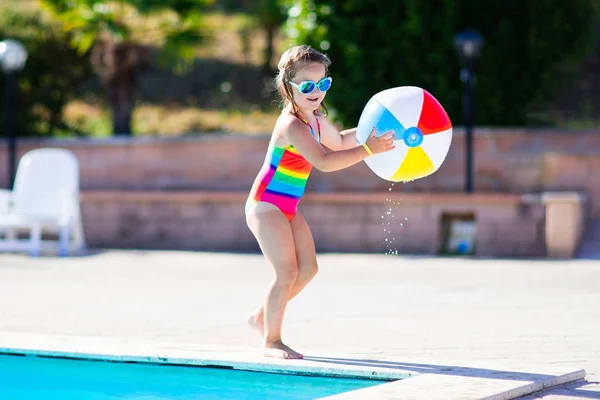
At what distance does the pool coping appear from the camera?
4.91 meters

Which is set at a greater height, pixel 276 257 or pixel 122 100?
pixel 122 100

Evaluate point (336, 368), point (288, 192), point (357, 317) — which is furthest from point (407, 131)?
point (357, 317)

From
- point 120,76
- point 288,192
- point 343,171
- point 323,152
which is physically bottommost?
point 288,192

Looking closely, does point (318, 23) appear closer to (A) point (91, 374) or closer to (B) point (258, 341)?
(B) point (258, 341)

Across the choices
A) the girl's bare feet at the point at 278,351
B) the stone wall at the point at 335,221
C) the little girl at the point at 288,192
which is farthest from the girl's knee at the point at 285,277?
the stone wall at the point at 335,221

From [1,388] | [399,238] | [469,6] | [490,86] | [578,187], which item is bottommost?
[1,388]

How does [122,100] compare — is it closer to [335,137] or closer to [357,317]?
[357,317]

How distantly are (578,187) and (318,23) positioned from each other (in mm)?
4724

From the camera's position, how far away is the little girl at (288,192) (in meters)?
5.80

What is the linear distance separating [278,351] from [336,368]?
0.41 meters

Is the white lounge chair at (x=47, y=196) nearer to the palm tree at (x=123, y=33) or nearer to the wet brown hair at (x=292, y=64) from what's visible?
the palm tree at (x=123, y=33)

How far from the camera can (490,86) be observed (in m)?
16.8

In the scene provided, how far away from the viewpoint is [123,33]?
61.9ft

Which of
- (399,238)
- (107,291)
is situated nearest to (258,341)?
(107,291)
